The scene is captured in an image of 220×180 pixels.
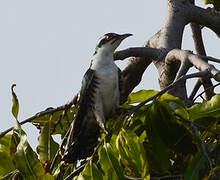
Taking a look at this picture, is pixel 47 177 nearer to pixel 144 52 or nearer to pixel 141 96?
pixel 141 96

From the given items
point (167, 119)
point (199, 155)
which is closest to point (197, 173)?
point (199, 155)

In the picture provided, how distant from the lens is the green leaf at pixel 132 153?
11.9 ft

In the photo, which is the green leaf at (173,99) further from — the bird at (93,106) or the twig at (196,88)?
the twig at (196,88)

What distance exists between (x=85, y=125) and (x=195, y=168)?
1444mm

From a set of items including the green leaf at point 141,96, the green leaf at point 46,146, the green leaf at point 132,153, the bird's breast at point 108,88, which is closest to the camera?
the green leaf at point 132,153

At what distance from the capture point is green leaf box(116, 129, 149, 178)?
3.63m

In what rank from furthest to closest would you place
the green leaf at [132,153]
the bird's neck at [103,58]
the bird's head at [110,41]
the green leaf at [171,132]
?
1. the bird's head at [110,41]
2. the bird's neck at [103,58]
3. the green leaf at [171,132]
4. the green leaf at [132,153]

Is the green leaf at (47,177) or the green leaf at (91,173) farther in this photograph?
the green leaf at (47,177)

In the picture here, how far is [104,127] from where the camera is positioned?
4754 millimetres

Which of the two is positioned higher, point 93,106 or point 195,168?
point 93,106

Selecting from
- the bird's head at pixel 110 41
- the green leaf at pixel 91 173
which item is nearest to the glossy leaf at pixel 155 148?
the green leaf at pixel 91 173

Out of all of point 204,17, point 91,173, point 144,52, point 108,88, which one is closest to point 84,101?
point 108,88

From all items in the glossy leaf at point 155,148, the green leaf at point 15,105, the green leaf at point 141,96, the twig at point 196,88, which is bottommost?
the twig at point 196,88

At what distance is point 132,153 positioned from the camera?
11.9ft
